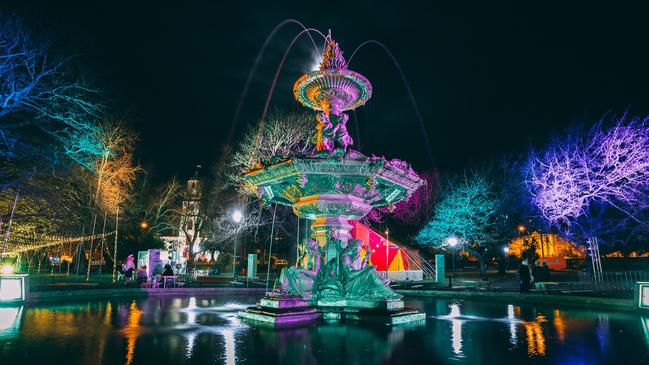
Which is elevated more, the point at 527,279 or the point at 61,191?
the point at 61,191

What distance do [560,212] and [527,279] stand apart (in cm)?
1042

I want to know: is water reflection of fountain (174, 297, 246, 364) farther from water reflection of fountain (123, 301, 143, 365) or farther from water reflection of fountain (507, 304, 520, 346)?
water reflection of fountain (507, 304, 520, 346)

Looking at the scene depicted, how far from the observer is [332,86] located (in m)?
10.1

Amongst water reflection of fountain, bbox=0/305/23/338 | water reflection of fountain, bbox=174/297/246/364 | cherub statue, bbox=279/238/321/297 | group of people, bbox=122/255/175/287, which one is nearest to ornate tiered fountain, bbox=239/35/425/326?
cherub statue, bbox=279/238/321/297

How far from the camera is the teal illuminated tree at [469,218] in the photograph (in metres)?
33.4

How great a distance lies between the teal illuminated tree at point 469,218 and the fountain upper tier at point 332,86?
25746 mm

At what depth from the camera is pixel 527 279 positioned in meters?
15.6

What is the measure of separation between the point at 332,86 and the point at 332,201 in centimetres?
301

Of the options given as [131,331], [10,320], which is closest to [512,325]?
[131,331]

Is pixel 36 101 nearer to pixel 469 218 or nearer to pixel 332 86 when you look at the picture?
pixel 332 86

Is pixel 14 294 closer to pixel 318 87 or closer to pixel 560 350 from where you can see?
pixel 318 87

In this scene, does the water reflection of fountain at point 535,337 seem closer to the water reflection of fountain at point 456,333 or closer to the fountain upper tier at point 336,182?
the water reflection of fountain at point 456,333

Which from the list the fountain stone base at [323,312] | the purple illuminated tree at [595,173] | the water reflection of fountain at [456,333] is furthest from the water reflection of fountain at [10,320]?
the purple illuminated tree at [595,173]

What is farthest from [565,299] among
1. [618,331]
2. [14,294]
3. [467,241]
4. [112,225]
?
[112,225]
